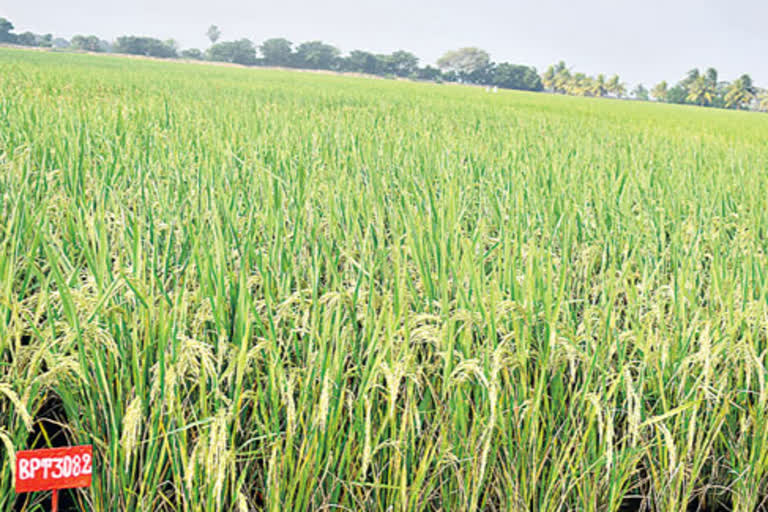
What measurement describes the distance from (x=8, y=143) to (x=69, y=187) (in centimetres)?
93

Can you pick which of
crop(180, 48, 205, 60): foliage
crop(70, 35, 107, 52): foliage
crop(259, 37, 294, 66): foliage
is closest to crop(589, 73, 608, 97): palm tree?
crop(259, 37, 294, 66): foliage

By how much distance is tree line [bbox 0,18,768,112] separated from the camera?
69.6 meters

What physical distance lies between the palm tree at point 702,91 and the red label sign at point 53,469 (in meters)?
83.9

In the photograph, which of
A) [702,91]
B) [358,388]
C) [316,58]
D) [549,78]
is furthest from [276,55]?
[358,388]

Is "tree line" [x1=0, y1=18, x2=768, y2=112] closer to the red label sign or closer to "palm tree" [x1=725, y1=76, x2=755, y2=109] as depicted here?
"palm tree" [x1=725, y1=76, x2=755, y2=109]

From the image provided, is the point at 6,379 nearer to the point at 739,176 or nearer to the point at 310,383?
the point at 310,383

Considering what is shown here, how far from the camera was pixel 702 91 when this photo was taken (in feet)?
232

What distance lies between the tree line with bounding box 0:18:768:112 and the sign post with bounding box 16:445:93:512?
76587 mm

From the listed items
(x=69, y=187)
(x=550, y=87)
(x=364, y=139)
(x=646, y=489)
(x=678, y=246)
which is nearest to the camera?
(x=646, y=489)

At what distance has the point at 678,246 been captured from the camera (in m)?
1.62

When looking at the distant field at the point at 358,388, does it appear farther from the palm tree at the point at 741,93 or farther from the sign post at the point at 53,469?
the palm tree at the point at 741,93

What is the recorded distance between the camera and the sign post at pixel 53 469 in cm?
69

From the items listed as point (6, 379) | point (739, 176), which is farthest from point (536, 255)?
point (739, 176)

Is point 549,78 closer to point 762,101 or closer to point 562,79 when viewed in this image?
point 562,79
